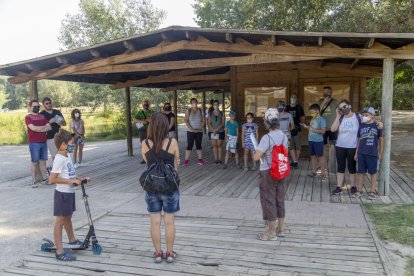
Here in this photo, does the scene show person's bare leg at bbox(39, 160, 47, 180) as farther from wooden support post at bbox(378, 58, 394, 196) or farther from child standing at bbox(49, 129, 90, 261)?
wooden support post at bbox(378, 58, 394, 196)

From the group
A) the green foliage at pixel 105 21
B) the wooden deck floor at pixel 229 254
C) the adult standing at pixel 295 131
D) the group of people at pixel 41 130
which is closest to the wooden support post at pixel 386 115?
the wooden deck floor at pixel 229 254

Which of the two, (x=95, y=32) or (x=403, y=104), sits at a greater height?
(x=95, y=32)

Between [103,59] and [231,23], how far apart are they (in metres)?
15.0

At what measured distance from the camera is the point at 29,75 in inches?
334

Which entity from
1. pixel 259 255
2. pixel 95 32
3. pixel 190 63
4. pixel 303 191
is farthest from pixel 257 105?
pixel 95 32

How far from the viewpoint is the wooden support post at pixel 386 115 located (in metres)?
5.86

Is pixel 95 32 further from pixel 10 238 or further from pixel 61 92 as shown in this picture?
pixel 61 92

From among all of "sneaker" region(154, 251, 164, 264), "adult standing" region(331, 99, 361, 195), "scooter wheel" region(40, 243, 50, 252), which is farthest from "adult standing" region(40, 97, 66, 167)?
"adult standing" region(331, 99, 361, 195)

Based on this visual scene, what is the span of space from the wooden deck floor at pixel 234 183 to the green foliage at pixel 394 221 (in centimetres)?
38

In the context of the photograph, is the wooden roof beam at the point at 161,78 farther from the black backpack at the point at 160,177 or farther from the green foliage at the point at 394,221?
the black backpack at the point at 160,177

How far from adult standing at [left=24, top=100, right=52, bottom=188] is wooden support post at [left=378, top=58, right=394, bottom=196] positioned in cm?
634

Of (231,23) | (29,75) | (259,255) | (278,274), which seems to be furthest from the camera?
(231,23)

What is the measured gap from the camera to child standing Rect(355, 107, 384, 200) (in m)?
5.65

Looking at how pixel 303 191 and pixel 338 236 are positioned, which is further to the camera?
pixel 303 191
